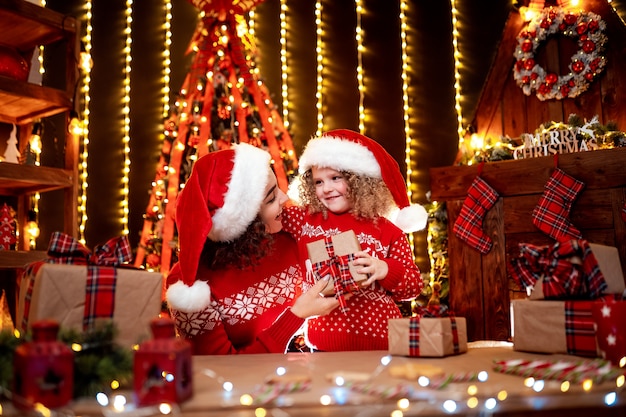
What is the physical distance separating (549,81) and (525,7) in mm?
598

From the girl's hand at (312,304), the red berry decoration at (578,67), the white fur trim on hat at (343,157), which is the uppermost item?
the red berry decoration at (578,67)

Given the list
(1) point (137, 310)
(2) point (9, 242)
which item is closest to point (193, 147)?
(2) point (9, 242)

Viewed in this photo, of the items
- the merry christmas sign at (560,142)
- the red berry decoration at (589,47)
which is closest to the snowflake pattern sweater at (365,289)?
the merry christmas sign at (560,142)

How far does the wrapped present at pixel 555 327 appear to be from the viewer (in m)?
1.26

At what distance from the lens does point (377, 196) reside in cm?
221

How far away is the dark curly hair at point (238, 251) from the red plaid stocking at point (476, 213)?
1716 mm

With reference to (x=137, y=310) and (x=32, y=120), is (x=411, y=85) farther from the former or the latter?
(x=137, y=310)

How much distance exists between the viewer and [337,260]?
171 cm

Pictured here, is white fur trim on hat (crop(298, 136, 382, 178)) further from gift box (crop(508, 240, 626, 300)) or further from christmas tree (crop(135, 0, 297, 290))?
christmas tree (crop(135, 0, 297, 290))

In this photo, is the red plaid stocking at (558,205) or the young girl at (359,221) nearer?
the young girl at (359,221)

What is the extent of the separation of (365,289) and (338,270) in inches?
13.6

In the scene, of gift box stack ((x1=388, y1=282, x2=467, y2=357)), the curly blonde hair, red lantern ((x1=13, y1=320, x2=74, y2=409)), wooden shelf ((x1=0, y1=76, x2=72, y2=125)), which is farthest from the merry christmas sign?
red lantern ((x1=13, y1=320, x2=74, y2=409))

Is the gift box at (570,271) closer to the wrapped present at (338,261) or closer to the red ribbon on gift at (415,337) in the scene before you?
the red ribbon on gift at (415,337)

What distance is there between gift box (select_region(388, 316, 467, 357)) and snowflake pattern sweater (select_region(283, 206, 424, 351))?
58 cm
